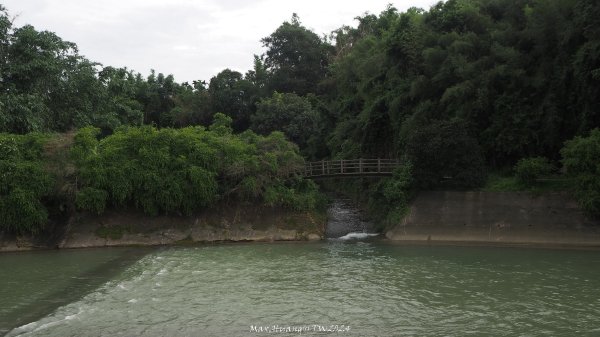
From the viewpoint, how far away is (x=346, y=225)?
3331 centimetres

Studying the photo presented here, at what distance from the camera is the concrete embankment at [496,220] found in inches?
1039

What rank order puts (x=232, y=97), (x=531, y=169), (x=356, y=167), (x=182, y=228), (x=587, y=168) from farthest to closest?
(x=232, y=97), (x=356, y=167), (x=182, y=228), (x=531, y=169), (x=587, y=168)

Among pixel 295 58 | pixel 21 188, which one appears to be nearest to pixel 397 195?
pixel 21 188

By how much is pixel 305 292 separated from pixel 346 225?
16.3 m

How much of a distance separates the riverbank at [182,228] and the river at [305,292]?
220cm

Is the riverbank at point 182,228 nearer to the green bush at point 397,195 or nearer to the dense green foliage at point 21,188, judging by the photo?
the dense green foliage at point 21,188

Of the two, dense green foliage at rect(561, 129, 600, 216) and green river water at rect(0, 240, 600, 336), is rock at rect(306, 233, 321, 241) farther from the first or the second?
dense green foliage at rect(561, 129, 600, 216)

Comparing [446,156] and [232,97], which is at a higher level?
[232,97]

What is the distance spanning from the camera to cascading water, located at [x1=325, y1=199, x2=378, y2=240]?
31.2 metres

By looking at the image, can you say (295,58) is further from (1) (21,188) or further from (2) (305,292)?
(2) (305,292)

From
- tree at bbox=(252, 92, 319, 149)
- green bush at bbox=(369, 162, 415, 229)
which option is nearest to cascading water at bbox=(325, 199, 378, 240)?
green bush at bbox=(369, 162, 415, 229)

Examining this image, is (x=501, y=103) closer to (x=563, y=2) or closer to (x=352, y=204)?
(x=563, y=2)

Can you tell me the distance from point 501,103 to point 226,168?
16.6 meters

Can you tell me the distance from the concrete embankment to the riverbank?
19.1ft
